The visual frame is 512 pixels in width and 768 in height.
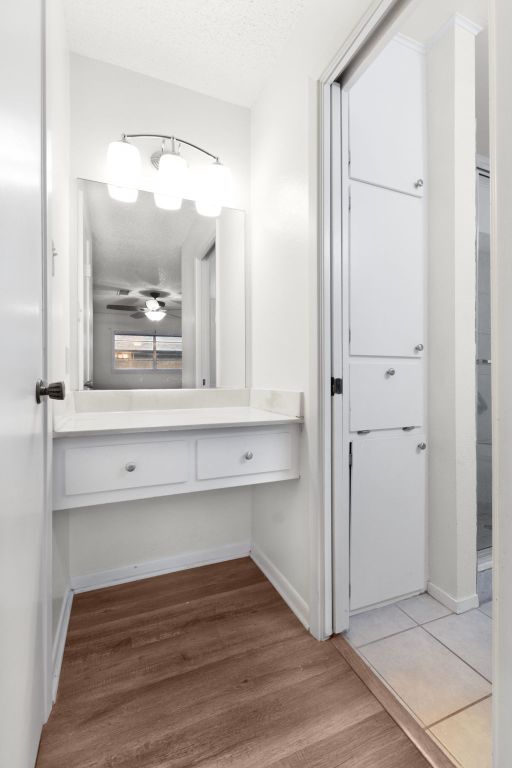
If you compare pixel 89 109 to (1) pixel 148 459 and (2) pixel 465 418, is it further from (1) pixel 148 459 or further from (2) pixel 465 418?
(2) pixel 465 418

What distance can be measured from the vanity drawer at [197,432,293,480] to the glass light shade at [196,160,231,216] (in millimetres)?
1230

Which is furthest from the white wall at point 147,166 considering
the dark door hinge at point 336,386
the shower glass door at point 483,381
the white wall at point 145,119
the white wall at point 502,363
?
the white wall at point 502,363

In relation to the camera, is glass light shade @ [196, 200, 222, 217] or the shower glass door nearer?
the shower glass door

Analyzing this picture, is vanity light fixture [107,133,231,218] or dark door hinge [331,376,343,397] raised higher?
vanity light fixture [107,133,231,218]

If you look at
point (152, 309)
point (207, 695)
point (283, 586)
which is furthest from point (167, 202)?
point (207, 695)

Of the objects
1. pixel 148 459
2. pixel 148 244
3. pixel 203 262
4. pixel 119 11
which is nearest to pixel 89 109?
pixel 119 11

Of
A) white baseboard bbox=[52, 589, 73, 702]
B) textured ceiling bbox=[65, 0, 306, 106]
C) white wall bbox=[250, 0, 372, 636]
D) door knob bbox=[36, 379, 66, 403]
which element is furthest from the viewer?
textured ceiling bbox=[65, 0, 306, 106]

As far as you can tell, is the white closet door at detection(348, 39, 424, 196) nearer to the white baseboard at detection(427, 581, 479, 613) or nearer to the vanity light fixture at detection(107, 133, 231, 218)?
the vanity light fixture at detection(107, 133, 231, 218)

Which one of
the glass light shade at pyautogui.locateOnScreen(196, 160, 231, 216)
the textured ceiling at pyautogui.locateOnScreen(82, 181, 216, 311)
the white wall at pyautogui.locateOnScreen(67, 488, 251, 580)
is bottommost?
the white wall at pyautogui.locateOnScreen(67, 488, 251, 580)

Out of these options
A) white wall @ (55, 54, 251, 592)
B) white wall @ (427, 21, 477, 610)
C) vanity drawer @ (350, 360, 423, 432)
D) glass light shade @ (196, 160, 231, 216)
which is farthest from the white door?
white wall @ (427, 21, 477, 610)

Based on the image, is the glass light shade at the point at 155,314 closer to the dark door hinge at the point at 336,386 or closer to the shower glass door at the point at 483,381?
the dark door hinge at the point at 336,386

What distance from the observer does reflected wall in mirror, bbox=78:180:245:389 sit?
5.61 ft

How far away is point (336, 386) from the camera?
4.33ft

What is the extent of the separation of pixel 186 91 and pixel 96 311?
1.21 meters
